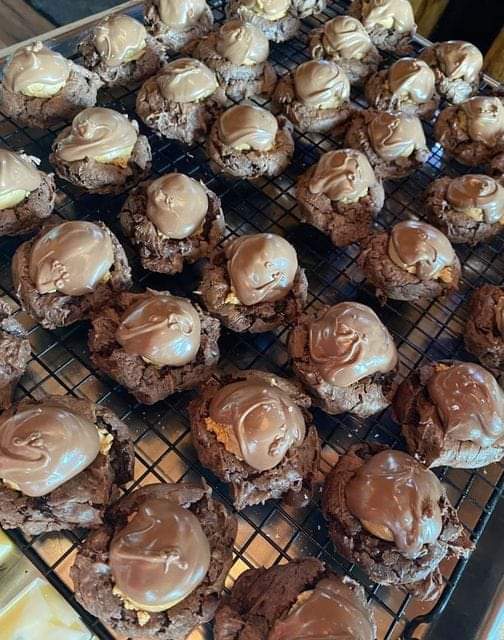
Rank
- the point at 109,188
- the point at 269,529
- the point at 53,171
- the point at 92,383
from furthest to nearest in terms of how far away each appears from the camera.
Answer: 1. the point at 53,171
2. the point at 109,188
3. the point at 92,383
4. the point at 269,529

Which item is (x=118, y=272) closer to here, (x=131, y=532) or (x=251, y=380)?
(x=251, y=380)

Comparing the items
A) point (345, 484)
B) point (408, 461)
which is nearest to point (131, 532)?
point (345, 484)

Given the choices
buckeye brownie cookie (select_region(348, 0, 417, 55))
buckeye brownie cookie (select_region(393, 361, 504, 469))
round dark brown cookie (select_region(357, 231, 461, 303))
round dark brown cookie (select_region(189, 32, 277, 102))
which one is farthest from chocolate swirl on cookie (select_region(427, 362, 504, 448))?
buckeye brownie cookie (select_region(348, 0, 417, 55))

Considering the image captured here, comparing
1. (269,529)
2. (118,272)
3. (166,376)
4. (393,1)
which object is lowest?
(269,529)

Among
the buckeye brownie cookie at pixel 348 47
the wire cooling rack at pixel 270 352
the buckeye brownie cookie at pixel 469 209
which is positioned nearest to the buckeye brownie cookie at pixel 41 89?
the wire cooling rack at pixel 270 352

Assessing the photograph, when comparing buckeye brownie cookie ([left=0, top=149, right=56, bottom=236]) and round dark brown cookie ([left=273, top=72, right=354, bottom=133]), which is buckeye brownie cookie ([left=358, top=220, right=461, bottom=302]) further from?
buckeye brownie cookie ([left=0, top=149, right=56, bottom=236])
